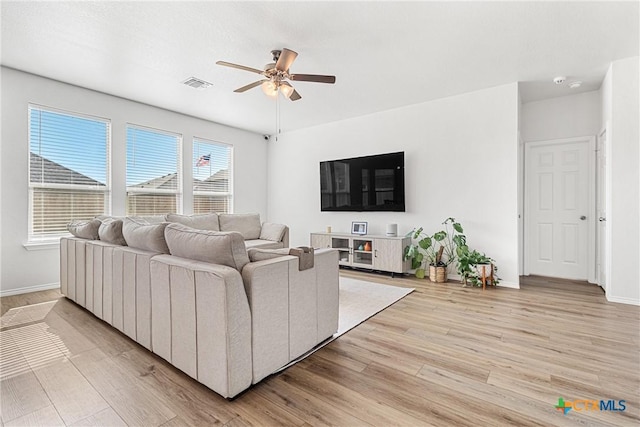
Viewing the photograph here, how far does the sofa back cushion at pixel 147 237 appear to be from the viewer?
2.10 metres

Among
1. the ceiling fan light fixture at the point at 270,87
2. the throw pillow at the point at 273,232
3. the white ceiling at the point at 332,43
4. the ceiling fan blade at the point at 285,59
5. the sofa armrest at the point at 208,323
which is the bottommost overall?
the sofa armrest at the point at 208,323

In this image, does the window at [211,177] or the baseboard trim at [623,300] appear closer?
the baseboard trim at [623,300]

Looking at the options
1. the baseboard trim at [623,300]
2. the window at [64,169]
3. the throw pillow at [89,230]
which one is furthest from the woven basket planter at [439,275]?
the window at [64,169]

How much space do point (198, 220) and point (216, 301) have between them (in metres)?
3.29

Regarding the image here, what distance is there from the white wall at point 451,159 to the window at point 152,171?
2528 mm

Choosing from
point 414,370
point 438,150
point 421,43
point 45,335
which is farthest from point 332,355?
point 438,150

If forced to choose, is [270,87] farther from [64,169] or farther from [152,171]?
[64,169]

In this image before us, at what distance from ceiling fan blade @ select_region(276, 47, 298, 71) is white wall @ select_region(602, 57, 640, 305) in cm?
354

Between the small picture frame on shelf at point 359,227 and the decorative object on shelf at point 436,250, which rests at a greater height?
the small picture frame on shelf at point 359,227

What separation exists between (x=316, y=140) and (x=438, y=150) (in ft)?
7.87

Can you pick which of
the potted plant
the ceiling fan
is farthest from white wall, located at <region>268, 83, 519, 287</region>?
the ceiling fan

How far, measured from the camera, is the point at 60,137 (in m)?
3.88

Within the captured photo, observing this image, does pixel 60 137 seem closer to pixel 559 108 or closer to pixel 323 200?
pixel 323 200

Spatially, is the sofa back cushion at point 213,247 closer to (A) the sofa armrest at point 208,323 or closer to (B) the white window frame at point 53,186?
(A) the sofa armrest at point 208,323
